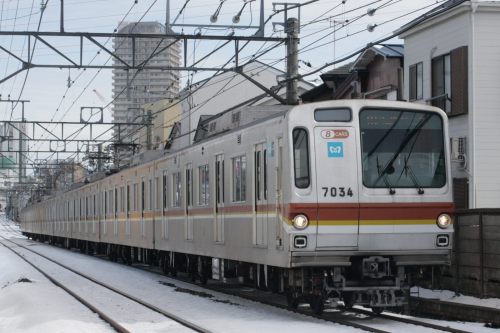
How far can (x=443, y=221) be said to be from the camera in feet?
37.8

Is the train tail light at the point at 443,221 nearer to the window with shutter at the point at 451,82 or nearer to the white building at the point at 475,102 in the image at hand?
the white building at the point at 475,102

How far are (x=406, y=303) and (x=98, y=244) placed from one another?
82.9 feet

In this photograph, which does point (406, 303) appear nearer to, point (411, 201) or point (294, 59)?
point (411, 201)

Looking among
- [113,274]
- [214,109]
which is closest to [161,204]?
[113,274]

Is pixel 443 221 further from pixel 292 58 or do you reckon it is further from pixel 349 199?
pixel 292 58

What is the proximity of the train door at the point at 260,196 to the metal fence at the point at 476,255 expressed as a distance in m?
3.38

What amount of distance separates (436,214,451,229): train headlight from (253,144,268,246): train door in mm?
2412

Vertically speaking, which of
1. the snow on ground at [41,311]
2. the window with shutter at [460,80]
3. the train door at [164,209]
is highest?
the window with shutter at [460,80]

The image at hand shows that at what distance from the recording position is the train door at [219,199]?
14.7 metres

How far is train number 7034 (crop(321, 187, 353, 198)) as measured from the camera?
11.2 m

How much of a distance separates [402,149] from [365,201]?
2.98ft

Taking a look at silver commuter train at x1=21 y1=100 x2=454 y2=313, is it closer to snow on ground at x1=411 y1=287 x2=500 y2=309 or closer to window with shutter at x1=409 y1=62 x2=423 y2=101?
snow on ground at x1=411 y1=287 x2=500 y2=309

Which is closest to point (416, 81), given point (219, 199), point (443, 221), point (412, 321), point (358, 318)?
point (219, 199)

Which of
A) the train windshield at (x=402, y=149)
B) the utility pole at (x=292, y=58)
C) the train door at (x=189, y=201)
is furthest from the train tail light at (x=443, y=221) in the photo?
the train door at (x=189, y=201)
